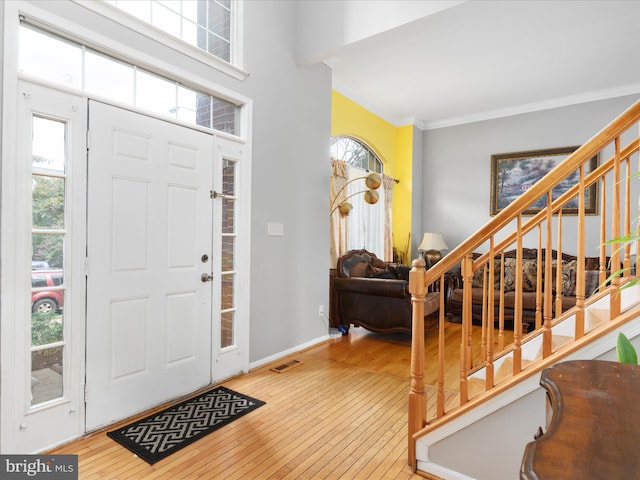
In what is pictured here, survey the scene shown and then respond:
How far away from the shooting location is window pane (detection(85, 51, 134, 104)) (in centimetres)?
225

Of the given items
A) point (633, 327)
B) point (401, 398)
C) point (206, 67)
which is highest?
point (206, 67)

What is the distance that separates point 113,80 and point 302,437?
256 cm

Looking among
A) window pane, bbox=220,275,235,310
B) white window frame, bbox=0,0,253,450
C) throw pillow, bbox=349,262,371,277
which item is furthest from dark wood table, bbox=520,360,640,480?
throw pillow, bbox=349,262,371,277

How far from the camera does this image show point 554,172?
1.63 meters

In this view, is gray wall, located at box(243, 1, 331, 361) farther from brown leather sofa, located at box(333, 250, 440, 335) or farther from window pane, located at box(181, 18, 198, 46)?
window pane, located at box(181, 18, 198, 46)

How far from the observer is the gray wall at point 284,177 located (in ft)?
10.7

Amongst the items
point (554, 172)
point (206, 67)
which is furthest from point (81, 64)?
point (554, 172)

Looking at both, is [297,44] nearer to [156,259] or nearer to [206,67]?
[206,67]

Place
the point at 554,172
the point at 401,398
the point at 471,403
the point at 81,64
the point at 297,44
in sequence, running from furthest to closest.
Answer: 1. the point at 297,44
2. the point at 401,398
3. the point at 81,64
4. the point at 471,403
5. the point at 554,172

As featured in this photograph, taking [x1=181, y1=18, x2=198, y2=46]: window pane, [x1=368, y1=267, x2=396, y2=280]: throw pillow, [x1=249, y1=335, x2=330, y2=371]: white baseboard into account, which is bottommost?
[x1=249, y1=335, x2=330, y2=371]: white baseboard

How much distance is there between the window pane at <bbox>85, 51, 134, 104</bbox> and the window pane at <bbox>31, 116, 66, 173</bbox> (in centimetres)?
32

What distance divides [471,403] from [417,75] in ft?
13.3

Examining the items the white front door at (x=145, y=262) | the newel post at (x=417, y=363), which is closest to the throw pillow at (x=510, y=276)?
the newel post at (x=417, y=363)

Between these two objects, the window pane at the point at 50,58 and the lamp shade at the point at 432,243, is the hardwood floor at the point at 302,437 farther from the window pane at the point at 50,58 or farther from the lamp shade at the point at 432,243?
the lamp shade at the point at 432,243
